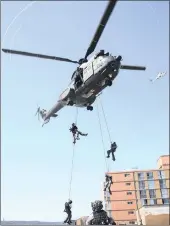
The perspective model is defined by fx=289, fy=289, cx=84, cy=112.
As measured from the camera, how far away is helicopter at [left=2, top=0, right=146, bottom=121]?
17.6 meters

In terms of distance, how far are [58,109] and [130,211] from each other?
8386 centimetres

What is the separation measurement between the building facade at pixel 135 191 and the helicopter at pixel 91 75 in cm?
8498

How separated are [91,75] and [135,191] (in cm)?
9022

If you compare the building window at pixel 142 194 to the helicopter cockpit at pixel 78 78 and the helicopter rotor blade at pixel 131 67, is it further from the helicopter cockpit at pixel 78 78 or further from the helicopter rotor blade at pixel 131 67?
the helicopter cockpit at pixel 78 78

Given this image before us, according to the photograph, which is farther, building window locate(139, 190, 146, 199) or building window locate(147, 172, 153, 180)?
building window locate(147, 172, 153, 180)

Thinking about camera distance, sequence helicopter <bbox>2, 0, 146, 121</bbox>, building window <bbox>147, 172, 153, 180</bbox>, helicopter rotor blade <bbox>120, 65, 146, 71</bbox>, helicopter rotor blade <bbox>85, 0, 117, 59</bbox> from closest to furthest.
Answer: helicopter rotor blade <bbox>85, 0, 117, 59</bbox>, helicopter <bbox>2, 0, 146, 121</bbox>, helicopter rotor blade <bbox>120, 65, 146, 71</bbox>, building window <bbox>147, 172, 153, 180</bbox>

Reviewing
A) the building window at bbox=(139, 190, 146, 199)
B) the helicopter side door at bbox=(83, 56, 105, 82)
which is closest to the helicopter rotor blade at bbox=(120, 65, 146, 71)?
the helicopter side door at bbox=(83, 56, 105, 82)

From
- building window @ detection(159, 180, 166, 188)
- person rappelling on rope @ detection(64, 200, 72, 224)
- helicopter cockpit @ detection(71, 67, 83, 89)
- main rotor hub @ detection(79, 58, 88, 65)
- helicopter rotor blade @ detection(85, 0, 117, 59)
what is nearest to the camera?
helicopter rotor blade @ detection(85, 0, 117, 59)

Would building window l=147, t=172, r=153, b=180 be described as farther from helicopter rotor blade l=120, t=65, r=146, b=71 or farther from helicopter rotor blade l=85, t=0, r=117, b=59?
helicopter rotor blade l=85, t=0, r=117, b=59

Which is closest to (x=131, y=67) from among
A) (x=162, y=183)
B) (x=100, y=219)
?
(x=100, y=219)

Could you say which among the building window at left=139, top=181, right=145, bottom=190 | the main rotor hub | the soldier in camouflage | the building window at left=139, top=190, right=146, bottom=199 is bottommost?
the building window at left=139, top=190, right=146, bottom=199

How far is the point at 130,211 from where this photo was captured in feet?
325

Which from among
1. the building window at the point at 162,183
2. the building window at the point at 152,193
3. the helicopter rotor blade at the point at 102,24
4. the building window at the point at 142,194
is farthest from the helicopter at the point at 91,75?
the building window at the point at 162,183

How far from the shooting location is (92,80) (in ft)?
60.4
